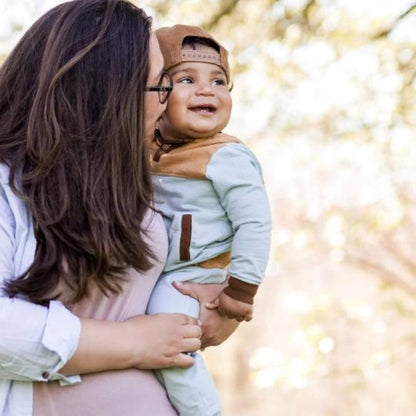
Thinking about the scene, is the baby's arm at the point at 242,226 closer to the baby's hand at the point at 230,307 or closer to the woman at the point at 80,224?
the baby's hand at the point at 230,307

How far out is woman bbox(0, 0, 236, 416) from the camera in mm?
1802

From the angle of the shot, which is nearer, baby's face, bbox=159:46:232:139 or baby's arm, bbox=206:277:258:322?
baby's arm, bbox=206:277:258:322

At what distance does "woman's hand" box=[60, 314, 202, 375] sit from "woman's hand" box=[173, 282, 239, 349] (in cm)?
10

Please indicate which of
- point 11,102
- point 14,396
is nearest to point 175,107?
point 11,102

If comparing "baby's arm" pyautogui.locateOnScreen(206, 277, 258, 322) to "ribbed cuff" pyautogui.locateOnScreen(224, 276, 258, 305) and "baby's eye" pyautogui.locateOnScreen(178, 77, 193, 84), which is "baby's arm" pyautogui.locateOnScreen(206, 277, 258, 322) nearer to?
"ribbed cuff" pyautogui.locateOnScreen(224, 276, 258, 305)

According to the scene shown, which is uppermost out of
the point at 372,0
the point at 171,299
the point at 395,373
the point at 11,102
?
the point at 372,0

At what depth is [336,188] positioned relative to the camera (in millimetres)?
7492

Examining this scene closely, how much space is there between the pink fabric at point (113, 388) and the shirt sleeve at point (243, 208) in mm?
225

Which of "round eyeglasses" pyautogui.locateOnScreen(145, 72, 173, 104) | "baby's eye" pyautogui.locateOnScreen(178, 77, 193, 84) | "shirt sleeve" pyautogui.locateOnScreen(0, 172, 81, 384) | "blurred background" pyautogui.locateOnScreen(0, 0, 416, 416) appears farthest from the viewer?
"blurred background" pyautogui.locateOnScreen(0, 0, 416, 416)

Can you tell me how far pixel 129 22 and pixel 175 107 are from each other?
1.03 ft

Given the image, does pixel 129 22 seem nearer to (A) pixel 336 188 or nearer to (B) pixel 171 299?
(B) pixel 171 299

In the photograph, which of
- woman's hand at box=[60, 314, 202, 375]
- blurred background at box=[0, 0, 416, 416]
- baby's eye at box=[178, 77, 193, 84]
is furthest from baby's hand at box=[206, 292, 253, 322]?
blurred background at box=[0, 0, 416, 416]

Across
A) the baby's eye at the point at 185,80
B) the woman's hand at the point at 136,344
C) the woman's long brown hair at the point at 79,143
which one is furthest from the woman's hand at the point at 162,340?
the baby's eye at the point at 185,80

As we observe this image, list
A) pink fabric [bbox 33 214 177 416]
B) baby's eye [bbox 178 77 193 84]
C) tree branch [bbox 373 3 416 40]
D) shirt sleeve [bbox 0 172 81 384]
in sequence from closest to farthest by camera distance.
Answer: shirt sleeve [bbox 0 172 81 384] < pink fabric [bbox 33 214 177 416] < baby's eye [bbox 178 77 193 84] < tree branch [bbox 373 3 416 40]
